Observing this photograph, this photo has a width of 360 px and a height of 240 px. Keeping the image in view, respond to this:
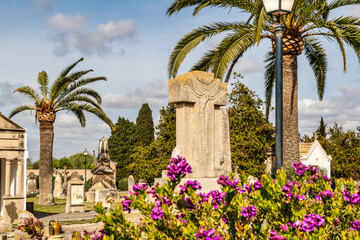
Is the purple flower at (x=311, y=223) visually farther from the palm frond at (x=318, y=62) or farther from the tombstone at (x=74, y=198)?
the tombstone at (x=74, y=198)

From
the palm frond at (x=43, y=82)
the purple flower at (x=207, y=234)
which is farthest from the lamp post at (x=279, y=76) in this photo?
the palm frond at (x=43, y=82)

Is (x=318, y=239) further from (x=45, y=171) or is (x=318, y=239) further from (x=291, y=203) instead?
(x=45, y=171)

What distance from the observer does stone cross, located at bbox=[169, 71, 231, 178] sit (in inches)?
367

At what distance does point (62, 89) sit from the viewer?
994 inches

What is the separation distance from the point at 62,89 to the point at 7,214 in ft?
29.2

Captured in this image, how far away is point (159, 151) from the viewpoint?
1426 inches

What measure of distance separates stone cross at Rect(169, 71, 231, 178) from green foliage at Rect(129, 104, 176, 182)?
25291 millimetres

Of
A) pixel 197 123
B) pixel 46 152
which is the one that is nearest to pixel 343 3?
pixel 197 123

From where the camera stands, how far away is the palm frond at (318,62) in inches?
675

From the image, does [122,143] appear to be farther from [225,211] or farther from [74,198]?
[225,211]

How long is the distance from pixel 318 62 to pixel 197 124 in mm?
9703

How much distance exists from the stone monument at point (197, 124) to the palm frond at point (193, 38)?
562cm

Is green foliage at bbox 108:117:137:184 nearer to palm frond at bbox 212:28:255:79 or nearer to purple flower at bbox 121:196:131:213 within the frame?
palm frond at bbox 212:28:255:79

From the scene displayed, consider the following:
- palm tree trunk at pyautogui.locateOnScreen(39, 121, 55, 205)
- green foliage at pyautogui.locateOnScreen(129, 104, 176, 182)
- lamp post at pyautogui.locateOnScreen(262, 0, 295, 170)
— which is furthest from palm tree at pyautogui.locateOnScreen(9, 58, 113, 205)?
lamp post at pyautogui.locateOnScreen(262, 0, 295, 170)
